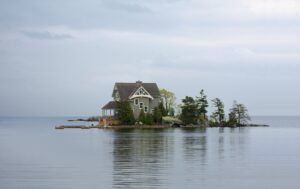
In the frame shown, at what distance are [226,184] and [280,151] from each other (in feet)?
61.3

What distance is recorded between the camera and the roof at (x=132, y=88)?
86.1 metres

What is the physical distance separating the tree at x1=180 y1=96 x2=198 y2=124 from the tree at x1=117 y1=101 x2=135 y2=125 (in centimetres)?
781

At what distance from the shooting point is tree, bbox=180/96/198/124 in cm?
8354

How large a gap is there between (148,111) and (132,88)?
4370 mm

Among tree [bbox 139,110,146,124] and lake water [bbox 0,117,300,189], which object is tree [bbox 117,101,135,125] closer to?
tree [bbox 139,110,146,124]

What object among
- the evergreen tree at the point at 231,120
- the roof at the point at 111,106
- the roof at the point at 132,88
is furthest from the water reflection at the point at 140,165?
the evergreen tree at the point at 231,120

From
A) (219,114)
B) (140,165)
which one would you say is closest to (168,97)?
(219,114)

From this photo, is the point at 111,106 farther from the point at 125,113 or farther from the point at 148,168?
the point at 148,168

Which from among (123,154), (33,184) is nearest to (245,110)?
(123,154)

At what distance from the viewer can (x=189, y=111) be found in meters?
84.8

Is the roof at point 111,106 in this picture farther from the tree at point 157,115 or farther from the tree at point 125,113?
the tree at point 157,115

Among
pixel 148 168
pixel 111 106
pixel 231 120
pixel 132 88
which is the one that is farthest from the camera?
pixel 231 120

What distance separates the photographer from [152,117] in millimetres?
84562

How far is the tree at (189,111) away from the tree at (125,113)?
7.81m
